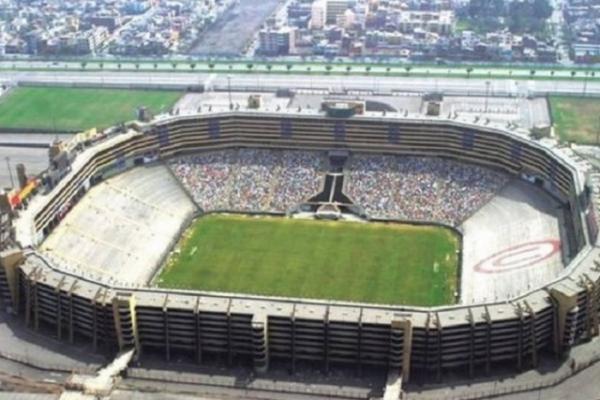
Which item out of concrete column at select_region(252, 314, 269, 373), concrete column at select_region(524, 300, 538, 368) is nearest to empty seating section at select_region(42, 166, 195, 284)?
concrete column at select_region(252, 314, 269, 373)

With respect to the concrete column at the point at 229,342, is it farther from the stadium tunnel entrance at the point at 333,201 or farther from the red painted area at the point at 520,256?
the stadium tunnel entrance at the point at 333,201

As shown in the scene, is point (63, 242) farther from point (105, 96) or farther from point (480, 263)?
point (105, 96)

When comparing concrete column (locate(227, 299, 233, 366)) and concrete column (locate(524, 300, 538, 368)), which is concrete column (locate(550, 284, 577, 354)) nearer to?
concrete column (locate(524, 300, 538, 368))

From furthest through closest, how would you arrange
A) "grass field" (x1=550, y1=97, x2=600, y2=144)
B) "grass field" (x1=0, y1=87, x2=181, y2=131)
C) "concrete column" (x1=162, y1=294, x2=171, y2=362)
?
"grass field" (x1=0, y1=87, x2=181, y2=131)
"grass field" (x1=550, y1=97, x2=600, y2=144)
"concrete column" (x1=162, y1=294, x2=171, y2=362)

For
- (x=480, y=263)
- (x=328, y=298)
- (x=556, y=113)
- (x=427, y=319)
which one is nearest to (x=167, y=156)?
(x=328, y=298)

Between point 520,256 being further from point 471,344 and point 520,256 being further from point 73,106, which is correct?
point 73,106
